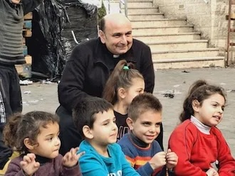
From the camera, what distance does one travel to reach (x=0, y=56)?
4594 mm

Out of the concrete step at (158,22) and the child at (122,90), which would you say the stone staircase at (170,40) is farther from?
the child at (122,90)

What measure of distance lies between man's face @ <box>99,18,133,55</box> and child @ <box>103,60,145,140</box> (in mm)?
313

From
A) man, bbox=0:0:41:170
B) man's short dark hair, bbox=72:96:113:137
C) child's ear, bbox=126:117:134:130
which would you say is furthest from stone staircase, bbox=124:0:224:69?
man's short dark hair, bbox=72:96:113:137

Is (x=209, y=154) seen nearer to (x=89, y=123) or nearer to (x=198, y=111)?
(x=198, y=111)

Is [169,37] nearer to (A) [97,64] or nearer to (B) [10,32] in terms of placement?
(B) [10,32]

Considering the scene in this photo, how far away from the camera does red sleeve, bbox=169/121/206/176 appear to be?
350 centimetres

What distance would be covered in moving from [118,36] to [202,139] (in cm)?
98

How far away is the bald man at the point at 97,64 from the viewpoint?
13.1 feet

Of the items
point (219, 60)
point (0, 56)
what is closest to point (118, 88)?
point (0, 56)

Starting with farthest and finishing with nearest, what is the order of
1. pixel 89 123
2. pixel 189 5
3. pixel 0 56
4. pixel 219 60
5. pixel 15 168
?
pixel 189 5 < pixel 219 60 < pixel 0 56 < pixel 89 123 < pixel 15 168

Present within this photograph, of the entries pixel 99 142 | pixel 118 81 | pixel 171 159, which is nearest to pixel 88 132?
pixel 99 142

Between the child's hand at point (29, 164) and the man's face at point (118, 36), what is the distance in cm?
154

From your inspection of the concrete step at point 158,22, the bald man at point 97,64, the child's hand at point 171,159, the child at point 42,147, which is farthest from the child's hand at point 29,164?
the concrete step at point 158,22

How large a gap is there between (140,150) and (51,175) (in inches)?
29.1
